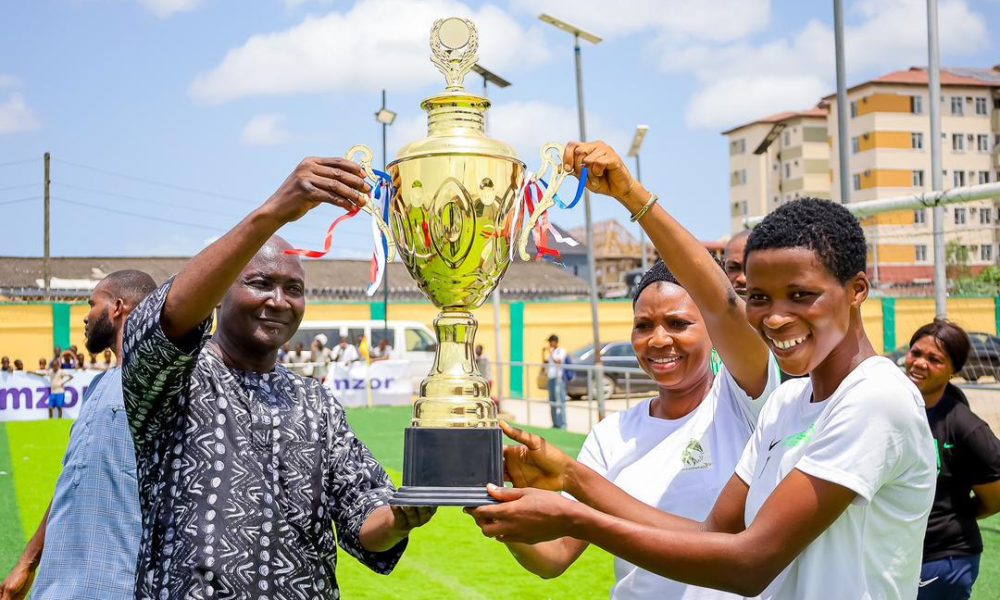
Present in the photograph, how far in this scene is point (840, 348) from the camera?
7.18 ft

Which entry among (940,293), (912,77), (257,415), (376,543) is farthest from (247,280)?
(912,77)

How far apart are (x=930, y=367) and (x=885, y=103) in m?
56.9

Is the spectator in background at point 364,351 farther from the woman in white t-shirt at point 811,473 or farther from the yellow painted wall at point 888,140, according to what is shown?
the yellow painted wall at point 888,140

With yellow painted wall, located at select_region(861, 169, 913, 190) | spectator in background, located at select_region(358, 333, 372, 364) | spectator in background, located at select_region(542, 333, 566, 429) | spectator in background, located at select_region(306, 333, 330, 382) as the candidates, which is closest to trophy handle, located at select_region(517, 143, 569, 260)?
spectator in background, located at select_region(542, 333, 566, 429)

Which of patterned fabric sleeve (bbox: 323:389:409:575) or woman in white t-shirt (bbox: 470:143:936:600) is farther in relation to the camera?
patterned fabric sleeve (bbox: 323:389:409:575)

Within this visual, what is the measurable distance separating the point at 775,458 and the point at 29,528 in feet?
29.0

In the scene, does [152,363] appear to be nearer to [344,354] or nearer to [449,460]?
[449,460]

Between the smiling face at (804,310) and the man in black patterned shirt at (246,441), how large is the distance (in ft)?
3.33

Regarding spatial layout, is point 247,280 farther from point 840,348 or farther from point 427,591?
point 427,591

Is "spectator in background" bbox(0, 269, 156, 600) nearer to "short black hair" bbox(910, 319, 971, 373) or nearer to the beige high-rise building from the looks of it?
"short black hair" bbox(910, 319, 971, 373)

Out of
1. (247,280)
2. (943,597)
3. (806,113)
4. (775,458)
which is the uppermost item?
(806,113)

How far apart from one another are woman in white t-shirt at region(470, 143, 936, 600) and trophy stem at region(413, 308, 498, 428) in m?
0.28

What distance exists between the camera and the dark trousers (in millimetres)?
4062

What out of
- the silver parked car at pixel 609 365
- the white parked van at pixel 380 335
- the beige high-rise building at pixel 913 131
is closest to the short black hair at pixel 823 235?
the silver parked car at pixel 609 365
